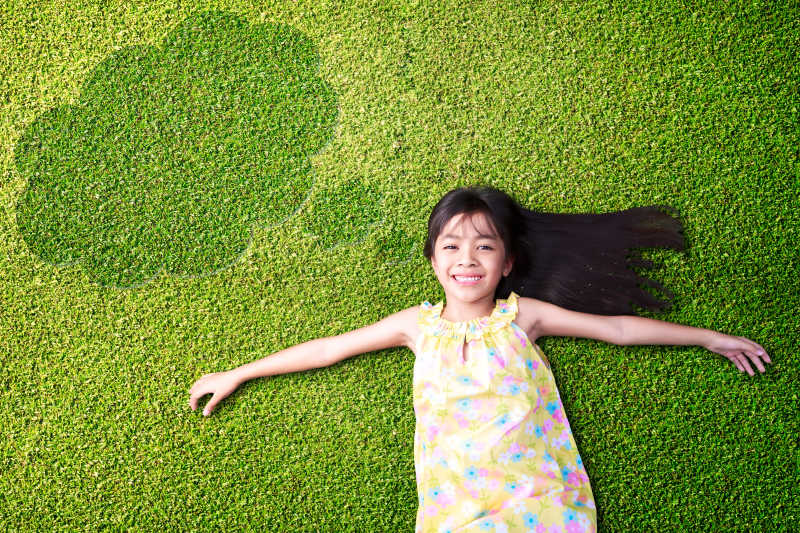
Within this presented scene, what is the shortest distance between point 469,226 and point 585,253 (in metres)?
0.54

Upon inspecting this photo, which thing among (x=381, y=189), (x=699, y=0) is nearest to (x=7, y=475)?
(x=381, y=189)

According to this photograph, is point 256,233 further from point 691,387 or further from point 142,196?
point 691,387

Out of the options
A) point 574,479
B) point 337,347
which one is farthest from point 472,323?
point 574,479

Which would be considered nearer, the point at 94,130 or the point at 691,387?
the point at 691,387

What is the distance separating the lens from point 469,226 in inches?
81.7

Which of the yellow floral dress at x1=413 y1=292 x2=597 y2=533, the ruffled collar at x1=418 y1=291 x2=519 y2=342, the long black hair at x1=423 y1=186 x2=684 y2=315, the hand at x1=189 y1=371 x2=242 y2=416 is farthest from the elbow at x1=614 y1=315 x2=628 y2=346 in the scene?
the hand at x1=189 y1=371 x2=242 y2=416

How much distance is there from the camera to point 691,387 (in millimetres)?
2219

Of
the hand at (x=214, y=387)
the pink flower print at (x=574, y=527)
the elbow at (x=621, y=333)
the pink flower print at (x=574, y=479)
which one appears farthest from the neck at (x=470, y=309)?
the hand at (x=214, y=387)

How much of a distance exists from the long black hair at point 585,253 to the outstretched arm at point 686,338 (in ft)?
0.41

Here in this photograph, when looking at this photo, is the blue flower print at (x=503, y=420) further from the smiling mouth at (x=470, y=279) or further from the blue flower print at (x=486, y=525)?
the smiling mouth at (x=470, y=279)

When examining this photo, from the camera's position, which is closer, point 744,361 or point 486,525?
point 486,525

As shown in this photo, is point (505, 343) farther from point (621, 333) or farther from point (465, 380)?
point (621, 333)

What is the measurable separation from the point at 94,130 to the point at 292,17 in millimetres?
1001

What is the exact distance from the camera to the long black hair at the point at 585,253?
7.36ft
